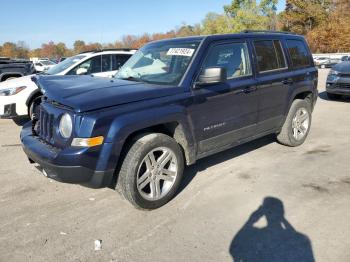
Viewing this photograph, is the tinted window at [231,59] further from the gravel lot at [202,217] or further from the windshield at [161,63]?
the gravel lot at [202,217]

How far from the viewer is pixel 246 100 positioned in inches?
184

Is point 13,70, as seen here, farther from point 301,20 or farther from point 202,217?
point 301,20

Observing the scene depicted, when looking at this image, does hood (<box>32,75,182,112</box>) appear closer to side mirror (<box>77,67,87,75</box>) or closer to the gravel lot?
the gravel lot

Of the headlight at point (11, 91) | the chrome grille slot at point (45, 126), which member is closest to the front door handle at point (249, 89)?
the chrome grille slot at point (45, 126)

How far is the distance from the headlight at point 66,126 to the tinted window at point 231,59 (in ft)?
5.69

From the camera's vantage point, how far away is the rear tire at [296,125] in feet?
19.0

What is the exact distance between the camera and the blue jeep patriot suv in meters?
3.37

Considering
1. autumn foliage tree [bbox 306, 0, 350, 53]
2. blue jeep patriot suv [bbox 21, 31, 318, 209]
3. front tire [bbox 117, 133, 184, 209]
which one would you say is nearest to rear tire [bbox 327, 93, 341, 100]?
blue jeep patriot suv [bbox 21, 31, 318, 209]

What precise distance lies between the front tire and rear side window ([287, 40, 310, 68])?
2.87 m

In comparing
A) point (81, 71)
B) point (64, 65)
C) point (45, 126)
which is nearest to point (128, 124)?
point (45, 126)

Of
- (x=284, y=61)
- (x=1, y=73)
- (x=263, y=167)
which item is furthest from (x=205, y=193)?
(x=1, y=73)

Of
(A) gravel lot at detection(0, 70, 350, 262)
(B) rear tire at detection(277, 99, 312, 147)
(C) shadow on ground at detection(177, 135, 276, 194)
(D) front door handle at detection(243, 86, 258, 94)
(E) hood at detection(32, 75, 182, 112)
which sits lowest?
(A) gravel lot at detection(0, 70, 350, 262)

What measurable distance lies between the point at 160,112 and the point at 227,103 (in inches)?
43.5

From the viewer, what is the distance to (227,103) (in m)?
4.42
